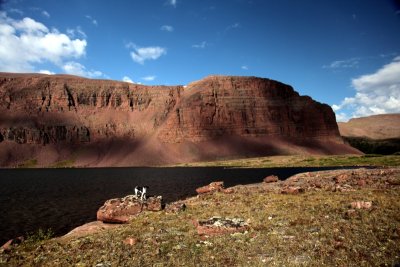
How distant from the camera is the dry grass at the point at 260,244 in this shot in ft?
→ 39.4

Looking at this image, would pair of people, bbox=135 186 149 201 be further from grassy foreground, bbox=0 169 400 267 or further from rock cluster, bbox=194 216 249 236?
rock cluster, bbox=194 216 249 236

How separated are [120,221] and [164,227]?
696 cm

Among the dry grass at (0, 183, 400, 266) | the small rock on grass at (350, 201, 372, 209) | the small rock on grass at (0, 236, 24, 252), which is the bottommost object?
the small rock on grass at (0, 236, 24, 252)

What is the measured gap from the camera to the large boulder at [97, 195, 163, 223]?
2503cm

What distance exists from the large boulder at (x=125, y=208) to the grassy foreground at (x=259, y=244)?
4.77 meters

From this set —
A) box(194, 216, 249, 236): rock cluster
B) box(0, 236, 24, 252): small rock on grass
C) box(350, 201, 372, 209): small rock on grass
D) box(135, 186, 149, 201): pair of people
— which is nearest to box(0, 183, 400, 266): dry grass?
box(350, 201, 372, 209): small rock on grass

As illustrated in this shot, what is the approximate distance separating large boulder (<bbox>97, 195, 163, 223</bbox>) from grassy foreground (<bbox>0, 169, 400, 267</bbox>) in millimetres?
4766

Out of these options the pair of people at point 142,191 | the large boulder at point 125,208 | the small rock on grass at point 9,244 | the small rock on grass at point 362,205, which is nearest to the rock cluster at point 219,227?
the small rock on grass at point 362,205

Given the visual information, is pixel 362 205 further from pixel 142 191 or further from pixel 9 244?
pixel 9 244

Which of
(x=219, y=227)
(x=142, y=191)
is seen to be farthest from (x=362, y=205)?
(x=142, y=191)

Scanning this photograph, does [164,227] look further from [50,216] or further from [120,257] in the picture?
[50,216]

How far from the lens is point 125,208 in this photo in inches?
1013

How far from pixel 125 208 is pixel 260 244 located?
47.5ft

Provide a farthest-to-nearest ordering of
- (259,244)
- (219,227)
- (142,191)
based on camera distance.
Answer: (142,191) < (219,227) < (259,244)
